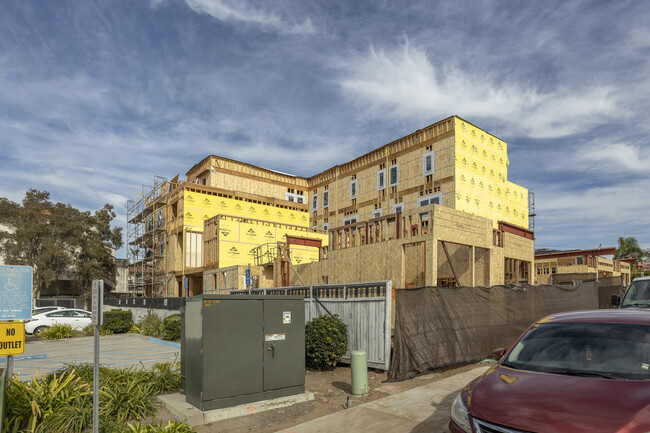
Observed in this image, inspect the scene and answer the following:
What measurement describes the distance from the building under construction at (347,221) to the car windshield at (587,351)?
11034mm

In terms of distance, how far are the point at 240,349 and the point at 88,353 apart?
36.7 ft

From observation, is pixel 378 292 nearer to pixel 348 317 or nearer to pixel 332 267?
pixel 348 317

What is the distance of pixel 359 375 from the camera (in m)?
8.70

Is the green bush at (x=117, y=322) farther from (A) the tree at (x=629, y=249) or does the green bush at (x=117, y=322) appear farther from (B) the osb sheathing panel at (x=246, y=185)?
(A) the tree at (x=629, y=249)

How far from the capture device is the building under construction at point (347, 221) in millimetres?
19125

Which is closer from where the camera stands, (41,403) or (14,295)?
(14,295)

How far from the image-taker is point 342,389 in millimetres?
9281

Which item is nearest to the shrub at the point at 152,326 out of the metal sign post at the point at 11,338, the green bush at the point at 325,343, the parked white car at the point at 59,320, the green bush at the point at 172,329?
the green bush at the point at 172,329

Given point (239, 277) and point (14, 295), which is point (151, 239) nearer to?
point (239, 277)

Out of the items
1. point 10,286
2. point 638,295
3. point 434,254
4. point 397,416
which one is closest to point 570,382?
point 397,416

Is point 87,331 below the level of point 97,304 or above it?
below

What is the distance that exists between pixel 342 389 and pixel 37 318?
64.4 ft

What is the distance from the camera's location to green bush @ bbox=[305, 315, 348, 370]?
1083 cm

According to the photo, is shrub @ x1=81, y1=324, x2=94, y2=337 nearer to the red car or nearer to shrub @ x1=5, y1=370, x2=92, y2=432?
shrub @ x1=5, y1=370, x2=92, y2=432
